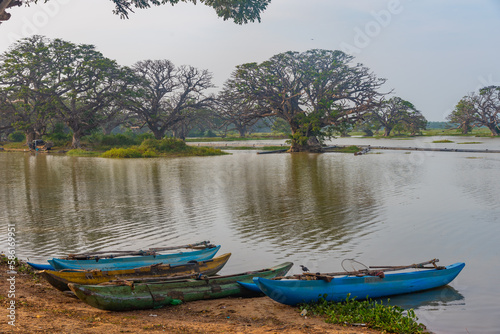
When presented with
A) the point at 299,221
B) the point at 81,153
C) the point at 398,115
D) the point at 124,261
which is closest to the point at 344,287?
the point at 124,261

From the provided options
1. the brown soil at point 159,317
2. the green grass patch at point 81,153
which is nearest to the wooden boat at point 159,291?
the brown soil at point 159,317

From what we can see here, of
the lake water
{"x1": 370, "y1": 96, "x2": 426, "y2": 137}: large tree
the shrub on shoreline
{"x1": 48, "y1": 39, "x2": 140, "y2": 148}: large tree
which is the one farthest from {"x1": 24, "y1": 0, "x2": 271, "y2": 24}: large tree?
{"x1": 370, "y1": 96, "x2": 426, "y2": 137}: large tree

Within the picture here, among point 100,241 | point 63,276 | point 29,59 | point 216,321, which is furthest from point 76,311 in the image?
point 29,59

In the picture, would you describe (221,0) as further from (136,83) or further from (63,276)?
(136,83)

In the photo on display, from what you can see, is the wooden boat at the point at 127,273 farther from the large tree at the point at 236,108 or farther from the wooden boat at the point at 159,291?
the large tree at the point at 236,108

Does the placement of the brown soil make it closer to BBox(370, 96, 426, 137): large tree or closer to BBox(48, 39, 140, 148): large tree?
BBox(48, 39, 140, 148): large tree

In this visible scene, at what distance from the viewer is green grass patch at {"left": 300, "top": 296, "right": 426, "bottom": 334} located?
6.68m

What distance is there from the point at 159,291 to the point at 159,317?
0.47 meters

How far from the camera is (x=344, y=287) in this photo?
303 inches

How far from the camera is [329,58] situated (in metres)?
64.1

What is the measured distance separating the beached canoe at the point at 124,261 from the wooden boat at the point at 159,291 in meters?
1.32

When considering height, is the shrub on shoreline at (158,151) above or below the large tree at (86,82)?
below

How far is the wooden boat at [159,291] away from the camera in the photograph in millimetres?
6961

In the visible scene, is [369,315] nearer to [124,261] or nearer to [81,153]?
[124,261]
